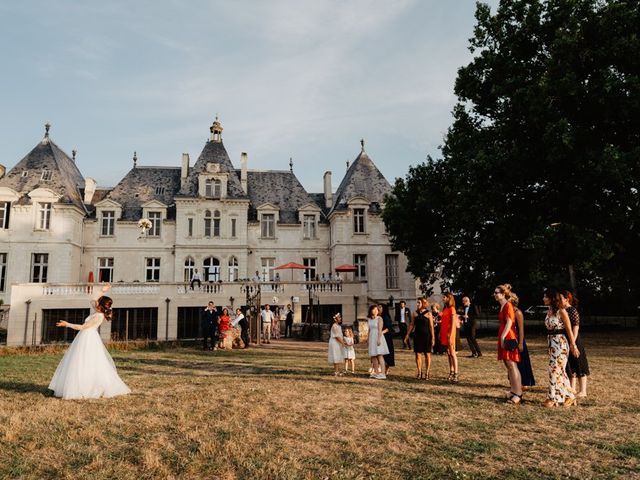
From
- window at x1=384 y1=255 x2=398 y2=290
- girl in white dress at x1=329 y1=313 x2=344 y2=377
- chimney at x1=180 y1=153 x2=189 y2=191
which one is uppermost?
chimney at x1=180 y1=153 x2=189 y2=191

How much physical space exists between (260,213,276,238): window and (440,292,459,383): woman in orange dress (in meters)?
28.8

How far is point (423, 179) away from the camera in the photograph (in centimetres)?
2397

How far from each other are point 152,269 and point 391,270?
777 inches

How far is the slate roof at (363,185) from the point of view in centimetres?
3853

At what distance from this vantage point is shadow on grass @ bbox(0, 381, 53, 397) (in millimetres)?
8791

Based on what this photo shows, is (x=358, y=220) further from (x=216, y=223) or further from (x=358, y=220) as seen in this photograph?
(x=216, y=223)

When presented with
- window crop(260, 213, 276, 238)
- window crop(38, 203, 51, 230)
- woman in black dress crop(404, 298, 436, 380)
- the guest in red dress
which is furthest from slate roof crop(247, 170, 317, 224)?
woman in black dress crop(404, 298, 436, 380)

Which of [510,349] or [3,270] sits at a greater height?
[3,270]

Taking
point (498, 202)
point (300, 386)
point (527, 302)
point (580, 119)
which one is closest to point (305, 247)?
point (527, 302)

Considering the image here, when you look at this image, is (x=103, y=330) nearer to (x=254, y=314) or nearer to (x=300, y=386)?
(x=254, y=314)

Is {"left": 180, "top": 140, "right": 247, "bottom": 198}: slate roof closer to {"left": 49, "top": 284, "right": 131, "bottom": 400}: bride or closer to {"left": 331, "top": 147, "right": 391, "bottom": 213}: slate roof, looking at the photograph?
{"left": 331, "top": 147, "right": 391, "bottom": 213}: slate roof

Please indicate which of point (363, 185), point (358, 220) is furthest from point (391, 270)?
point (363, 185)

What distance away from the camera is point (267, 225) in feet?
127

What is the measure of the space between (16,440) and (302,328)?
19444 mm
